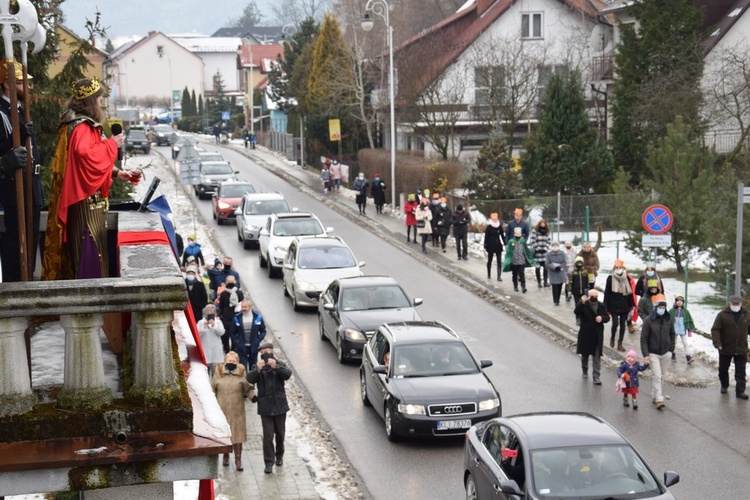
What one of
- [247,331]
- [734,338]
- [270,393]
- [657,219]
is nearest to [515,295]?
[657,219]

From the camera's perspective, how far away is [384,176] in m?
48.2

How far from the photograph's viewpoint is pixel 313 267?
26.1 m

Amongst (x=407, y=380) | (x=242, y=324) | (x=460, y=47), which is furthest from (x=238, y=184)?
(x=407, y=380)

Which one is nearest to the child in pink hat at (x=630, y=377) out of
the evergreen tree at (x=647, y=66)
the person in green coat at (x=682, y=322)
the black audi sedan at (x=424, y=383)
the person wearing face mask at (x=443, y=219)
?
the black audi sedan at (x=424, y=383)

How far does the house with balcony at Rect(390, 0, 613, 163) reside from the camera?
51125mm

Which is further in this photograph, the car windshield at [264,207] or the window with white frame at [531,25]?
the window with white frame at [531,25]

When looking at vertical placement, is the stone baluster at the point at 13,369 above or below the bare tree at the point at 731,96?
below

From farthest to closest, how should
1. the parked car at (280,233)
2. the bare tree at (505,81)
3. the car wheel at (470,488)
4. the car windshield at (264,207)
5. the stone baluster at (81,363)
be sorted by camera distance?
the bare tree at (505,81)
the car windshield at (264,207)
the parked car at (280,233)
the car wheel at (470,488)
the stone baluster at (81,363)

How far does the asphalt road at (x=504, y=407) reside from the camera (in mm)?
14469

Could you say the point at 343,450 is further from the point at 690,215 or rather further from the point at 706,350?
the point at 690,215

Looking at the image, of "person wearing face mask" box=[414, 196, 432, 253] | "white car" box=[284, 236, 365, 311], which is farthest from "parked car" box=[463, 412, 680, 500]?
"person wearing face mask" box=[414, 196, 432, 253]

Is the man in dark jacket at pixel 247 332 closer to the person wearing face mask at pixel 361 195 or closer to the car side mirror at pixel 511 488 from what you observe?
the car side mirror at pixel 511 488

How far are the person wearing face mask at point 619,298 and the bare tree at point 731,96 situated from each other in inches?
554

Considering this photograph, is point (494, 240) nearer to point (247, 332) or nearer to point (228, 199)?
point (247, 332)
